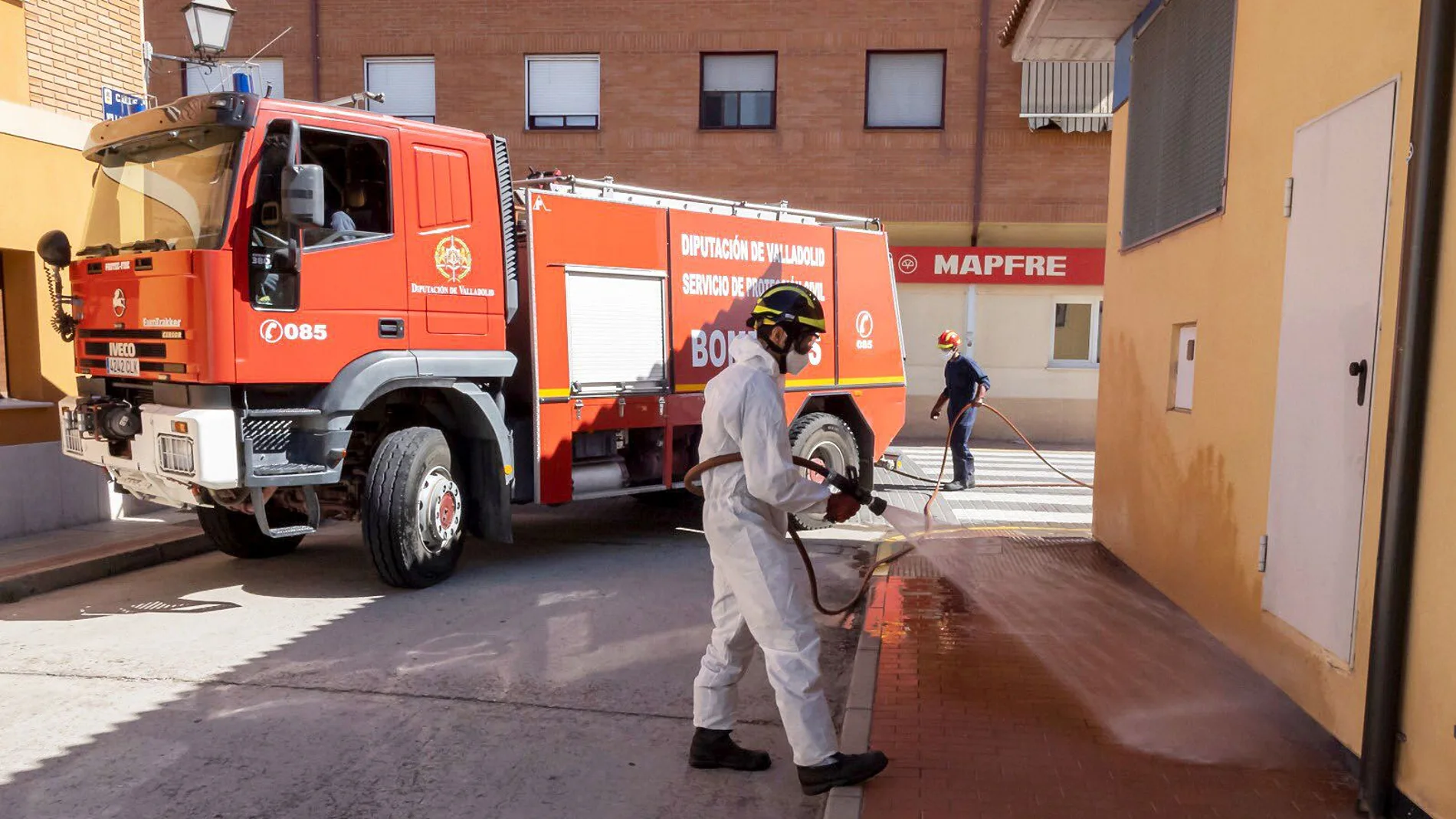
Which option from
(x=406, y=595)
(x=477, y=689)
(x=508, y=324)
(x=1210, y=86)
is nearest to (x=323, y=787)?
(x=477, y=689)

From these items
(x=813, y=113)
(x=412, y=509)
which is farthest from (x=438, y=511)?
(x=813, y=113)

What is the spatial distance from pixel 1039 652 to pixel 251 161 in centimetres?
505

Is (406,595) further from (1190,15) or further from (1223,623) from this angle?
(1190,15)

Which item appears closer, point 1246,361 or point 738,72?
point 1246,361

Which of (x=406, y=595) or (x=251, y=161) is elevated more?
(x=251, y=161)

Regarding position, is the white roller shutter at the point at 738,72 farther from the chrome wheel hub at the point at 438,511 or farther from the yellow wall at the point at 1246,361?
the chrome wheel hub at the point at 438,511

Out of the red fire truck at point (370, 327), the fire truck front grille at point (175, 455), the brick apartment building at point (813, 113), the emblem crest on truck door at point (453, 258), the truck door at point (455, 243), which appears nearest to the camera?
the fire truck front grille at point (175, 455)

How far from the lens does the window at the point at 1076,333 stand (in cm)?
1758

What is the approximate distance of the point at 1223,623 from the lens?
5.15 metres

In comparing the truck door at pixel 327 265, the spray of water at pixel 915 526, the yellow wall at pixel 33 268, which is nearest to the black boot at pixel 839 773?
the truck door at pixel 327 265

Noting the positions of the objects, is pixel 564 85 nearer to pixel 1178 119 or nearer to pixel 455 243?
pixel 455 243

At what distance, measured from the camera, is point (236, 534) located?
732cm

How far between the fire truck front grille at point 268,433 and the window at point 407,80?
13090mm

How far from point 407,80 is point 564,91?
2.83 m
